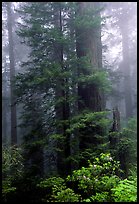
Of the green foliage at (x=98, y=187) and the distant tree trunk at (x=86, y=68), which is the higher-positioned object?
the distant tree trunk at (x=86, y=68)

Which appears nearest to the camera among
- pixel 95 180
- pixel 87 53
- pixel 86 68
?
pixel 95 180

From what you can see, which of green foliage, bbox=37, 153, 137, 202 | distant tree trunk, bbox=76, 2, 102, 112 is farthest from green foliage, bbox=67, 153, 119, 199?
distant tree trunk, bbox=76, 2, 102, 112

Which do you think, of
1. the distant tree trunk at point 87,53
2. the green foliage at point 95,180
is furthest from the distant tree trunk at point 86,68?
the green foliage at point 95,180

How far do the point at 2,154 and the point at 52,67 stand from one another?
8.86 feet

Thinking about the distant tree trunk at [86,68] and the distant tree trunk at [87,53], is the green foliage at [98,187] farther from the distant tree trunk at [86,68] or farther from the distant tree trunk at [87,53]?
the distant tree trunk at [87,53]

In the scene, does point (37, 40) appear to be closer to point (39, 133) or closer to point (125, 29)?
point (39, 133)

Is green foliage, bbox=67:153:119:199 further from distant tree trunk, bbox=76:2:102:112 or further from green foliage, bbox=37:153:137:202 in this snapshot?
distant tree trunk, bbox=76:2:102:112

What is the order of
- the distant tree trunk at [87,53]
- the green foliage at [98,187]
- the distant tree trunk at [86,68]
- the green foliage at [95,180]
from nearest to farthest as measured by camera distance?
the green foliage at [98,187] < the green foliage at [95,180] < the distant tree trunk at [86,68] < the distant tree trunk at [87,53]

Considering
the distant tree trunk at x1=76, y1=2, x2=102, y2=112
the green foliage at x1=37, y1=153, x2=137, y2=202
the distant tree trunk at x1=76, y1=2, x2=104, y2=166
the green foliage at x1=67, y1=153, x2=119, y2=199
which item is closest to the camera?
the green foliage at x1=37, y1=153, x2=137, y2=202

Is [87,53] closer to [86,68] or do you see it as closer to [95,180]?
[86,68]

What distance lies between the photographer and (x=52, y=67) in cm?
745

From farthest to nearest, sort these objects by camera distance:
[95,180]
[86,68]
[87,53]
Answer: [87,53]
[86,68]
[95,180]

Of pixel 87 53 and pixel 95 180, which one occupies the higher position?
pixel 87 53

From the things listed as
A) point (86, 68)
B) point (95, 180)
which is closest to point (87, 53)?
point (86, 68)
